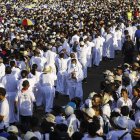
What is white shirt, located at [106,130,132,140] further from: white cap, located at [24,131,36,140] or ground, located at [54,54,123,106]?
ground, located at [54,54,123,106]

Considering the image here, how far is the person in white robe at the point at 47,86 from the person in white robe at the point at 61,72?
5.43ft

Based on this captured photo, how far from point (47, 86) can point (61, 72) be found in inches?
82.9

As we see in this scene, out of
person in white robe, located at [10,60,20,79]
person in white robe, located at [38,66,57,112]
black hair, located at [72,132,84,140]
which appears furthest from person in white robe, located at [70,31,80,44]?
black hair, located at [72,132,84,140]

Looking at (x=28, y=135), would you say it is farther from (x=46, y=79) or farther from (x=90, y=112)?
(x=46, y=79)

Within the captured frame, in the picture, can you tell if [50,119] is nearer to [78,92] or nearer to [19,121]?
[19,121]

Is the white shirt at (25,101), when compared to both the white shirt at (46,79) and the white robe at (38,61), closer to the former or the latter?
the white shirt at (46,79)

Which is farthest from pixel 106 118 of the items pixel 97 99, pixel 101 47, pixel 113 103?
pixel 101 47

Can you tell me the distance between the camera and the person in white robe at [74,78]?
1390 centimetres

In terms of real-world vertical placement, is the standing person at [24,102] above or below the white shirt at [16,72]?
below

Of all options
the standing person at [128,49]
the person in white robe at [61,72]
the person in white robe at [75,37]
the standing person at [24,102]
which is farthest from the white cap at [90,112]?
the person in white robe at [75,37]

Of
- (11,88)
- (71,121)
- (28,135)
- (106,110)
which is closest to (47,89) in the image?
(11,88)

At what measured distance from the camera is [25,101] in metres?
11.5

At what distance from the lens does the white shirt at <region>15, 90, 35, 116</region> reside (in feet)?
37.4

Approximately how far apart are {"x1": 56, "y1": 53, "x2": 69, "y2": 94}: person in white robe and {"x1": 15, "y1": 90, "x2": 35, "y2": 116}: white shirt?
357cm
